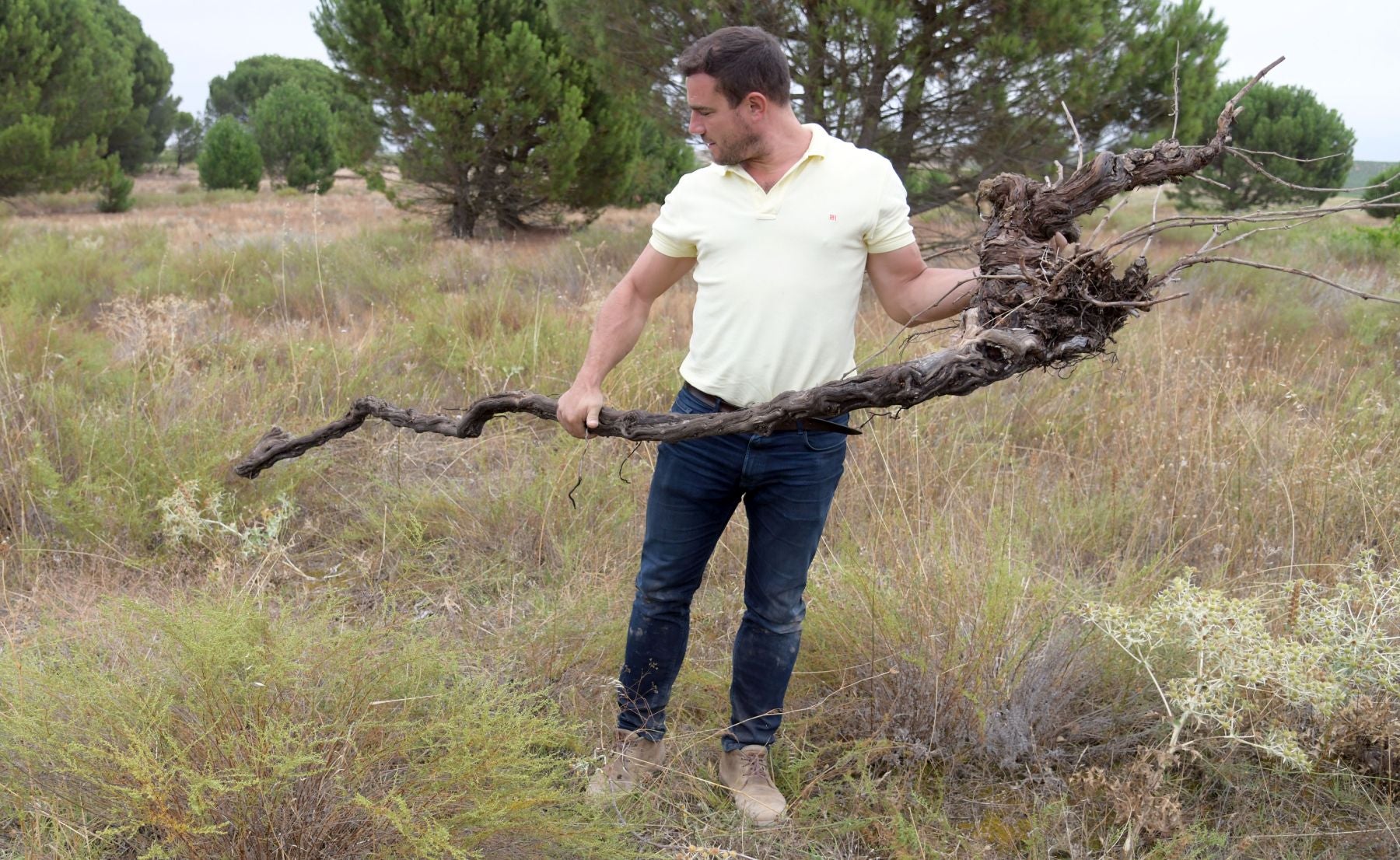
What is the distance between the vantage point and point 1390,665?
2168 mm

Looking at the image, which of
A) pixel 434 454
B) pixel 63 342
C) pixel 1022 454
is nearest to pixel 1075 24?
pixel 1022 454

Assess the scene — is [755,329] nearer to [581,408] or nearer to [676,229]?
[676,229]

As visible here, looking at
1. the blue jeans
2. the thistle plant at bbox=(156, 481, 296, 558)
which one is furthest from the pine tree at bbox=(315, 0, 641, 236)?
the blue jeans

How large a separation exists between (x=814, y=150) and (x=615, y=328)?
621 millimetres

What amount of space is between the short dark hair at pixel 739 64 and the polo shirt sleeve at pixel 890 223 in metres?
0.29

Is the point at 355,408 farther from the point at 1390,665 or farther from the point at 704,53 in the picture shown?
the point at 1390,665

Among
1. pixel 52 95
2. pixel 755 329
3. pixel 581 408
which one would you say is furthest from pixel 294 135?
pixel 755 329

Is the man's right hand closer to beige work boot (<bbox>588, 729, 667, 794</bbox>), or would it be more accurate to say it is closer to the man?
the man

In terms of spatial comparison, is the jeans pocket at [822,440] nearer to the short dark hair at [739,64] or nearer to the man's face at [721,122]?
the man's face at [721,122]

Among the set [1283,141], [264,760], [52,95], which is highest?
[1283,141]

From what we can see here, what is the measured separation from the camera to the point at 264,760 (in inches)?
65.6

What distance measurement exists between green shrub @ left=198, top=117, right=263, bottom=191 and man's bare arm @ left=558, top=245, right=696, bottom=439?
26769 mm

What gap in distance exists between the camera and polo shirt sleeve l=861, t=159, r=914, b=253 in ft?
6.39

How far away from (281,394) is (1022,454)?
11.4 feet
